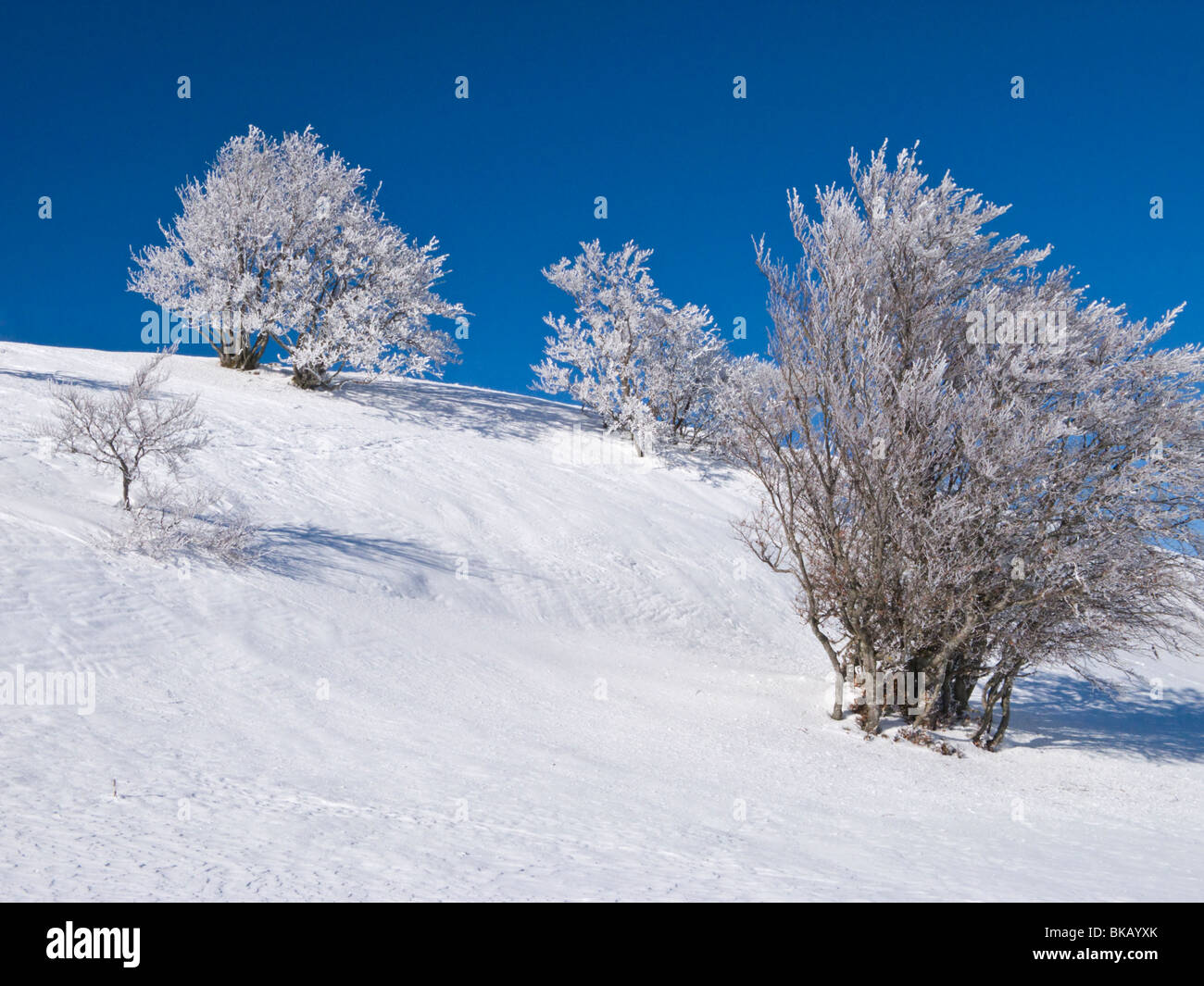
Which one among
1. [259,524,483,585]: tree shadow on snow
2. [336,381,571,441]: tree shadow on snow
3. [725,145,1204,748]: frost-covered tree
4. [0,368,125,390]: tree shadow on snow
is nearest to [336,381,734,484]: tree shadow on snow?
[336,381,571,441]: tree shadow on snow

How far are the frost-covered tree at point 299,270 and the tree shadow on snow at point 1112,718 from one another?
19.5 metres

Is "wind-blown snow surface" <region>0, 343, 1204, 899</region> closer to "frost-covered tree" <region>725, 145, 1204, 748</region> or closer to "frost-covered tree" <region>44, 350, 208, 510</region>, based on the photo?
"frost-covered tree" <region>44, 350, 208, 510</region>

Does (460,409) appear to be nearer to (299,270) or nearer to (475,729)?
(299,270)

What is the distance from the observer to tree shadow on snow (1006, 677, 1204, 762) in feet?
37.3

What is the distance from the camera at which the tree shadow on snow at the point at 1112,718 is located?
11.4m

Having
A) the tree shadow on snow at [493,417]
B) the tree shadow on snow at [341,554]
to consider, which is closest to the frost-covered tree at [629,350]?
the tree shadow on snow at [493,417]

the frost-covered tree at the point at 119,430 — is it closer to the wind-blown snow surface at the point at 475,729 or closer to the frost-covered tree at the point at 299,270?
the wind-blown snow surface at the point at 475,729

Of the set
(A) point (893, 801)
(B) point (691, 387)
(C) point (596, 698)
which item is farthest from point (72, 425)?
(B) point (691, 387)

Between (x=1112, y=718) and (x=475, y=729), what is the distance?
11534 millimetres

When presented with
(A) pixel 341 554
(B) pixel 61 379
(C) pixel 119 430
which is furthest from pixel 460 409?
(C) pixel 119 430

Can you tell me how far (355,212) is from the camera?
1019 inches

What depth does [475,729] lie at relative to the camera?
29.0 ft
